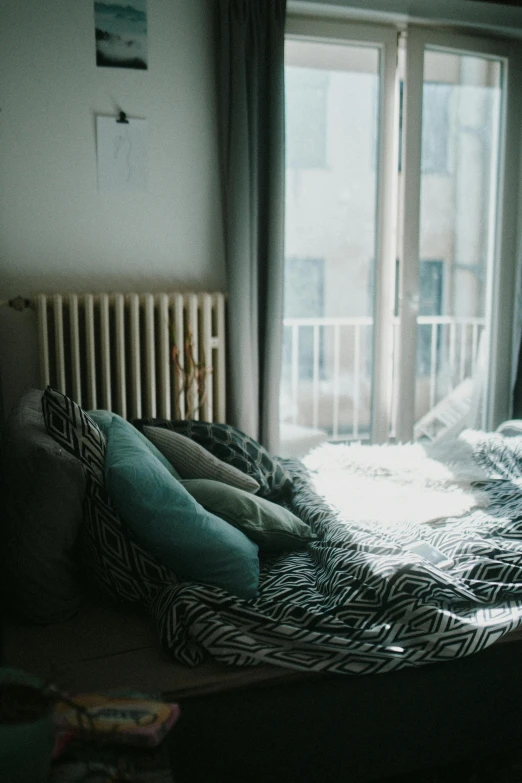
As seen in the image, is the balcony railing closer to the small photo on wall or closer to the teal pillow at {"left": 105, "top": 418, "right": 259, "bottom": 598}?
the small photo on wall

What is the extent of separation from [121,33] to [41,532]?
8.63 feet

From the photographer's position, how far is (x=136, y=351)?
3209 millimetres

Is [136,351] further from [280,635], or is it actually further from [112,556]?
[280,635]

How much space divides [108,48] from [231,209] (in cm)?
91

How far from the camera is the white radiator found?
313 centimetres

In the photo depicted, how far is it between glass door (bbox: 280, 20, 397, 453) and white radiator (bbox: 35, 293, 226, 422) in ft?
3.24

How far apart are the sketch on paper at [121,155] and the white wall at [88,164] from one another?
4 centimetres

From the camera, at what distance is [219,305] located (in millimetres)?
3352

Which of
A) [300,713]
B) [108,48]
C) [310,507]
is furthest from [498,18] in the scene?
[300,713]

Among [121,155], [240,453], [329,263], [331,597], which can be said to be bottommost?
[331,597]

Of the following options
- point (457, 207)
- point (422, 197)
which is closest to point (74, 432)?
point (422, 197)

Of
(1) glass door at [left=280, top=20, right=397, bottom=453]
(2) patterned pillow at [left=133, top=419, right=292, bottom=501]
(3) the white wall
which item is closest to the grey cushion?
(2) patterned pillow at [left=133, top=419, right=292, bottom=501]

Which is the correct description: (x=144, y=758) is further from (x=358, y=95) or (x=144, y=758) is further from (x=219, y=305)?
(x=358, y=95)

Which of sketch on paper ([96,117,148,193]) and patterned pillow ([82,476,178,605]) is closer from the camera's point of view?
patterned pillow ([82,476,178,605])
